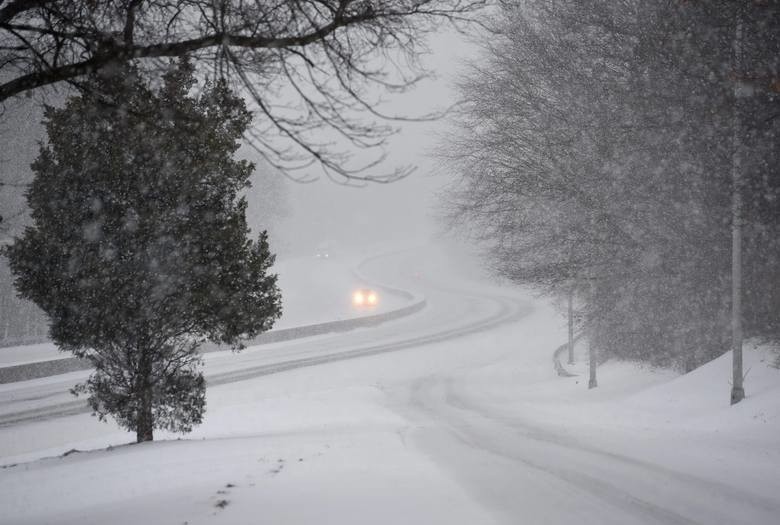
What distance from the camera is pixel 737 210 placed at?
9547mm

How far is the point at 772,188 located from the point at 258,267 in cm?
898

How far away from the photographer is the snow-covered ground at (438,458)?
5.70 m

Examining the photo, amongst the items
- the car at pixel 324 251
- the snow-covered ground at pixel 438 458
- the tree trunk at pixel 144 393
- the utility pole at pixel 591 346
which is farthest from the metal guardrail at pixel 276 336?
the car at pixel 324 251

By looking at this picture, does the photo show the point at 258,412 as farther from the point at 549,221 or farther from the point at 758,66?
the point at 758,66

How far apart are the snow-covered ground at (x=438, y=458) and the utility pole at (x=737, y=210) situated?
18.8 inches

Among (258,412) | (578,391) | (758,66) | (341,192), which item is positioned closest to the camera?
(758,66)

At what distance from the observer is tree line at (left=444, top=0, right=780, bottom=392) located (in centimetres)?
970

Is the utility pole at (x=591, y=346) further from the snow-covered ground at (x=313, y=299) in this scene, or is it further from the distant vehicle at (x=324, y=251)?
the distant vehicle at (x=324, y=251)

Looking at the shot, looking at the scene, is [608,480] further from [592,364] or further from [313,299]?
[313,299]

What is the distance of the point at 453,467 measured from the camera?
749cm

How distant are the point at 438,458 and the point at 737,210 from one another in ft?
22.4

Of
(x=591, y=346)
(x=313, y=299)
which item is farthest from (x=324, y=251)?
(x=591, y=346)

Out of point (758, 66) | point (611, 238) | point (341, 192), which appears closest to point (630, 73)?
point (758, 66)

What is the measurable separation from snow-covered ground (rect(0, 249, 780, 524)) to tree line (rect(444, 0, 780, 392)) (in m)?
1.69
